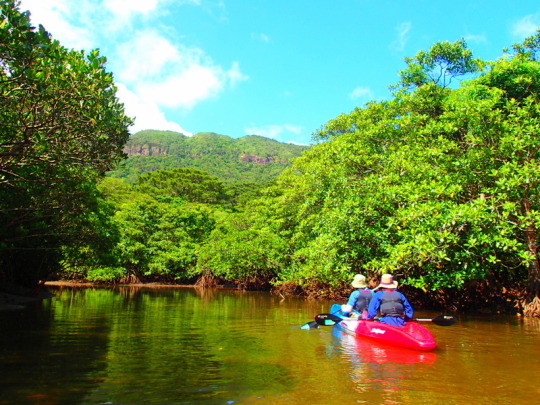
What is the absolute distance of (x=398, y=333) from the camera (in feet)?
24.7

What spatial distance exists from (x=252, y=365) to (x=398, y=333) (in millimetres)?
2879

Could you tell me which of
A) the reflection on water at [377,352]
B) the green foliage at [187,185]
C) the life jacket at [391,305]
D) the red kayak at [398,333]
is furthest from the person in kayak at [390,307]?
the green foliage at [187,185]

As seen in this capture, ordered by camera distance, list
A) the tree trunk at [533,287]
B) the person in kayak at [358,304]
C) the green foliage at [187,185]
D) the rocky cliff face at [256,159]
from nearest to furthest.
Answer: the person in kayak at [358,304] < the tree trunk at [533,287] < the green foliage at [187,185] < the rocky cliff face at [256,159]

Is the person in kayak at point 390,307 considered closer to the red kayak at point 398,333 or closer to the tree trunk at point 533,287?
the red kayak at point 398,333

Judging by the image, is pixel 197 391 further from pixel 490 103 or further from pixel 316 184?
pixel 316 184

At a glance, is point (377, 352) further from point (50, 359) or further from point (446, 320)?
point (50, 359)

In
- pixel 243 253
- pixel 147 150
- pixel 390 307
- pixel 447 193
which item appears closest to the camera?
pixel 390 307

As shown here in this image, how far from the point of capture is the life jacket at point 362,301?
387 inches

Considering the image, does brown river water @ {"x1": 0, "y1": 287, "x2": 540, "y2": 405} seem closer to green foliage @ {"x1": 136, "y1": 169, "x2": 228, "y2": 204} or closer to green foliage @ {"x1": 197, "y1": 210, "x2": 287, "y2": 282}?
green foliage @ {"x1": 197, "y1": 210, "x2": 287, "y2": 282}

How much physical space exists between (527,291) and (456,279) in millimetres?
2269

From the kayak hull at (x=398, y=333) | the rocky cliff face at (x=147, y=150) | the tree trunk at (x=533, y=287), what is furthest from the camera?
the rocky cliff face at (x=147, y=150)

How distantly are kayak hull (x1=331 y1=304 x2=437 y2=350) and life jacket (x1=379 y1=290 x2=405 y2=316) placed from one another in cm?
31

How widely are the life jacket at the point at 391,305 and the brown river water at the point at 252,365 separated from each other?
2.38ft

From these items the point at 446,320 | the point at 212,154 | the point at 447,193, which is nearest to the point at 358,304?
the point at 446,320
